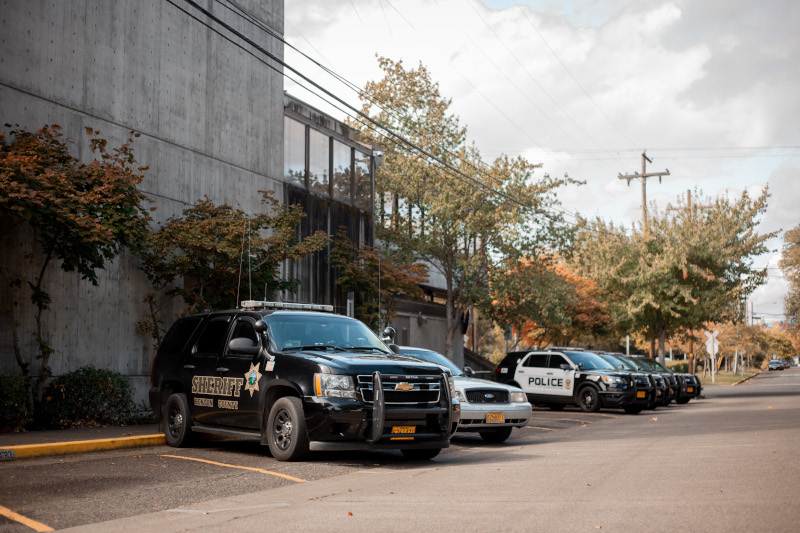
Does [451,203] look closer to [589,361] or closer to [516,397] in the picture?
[589,361]

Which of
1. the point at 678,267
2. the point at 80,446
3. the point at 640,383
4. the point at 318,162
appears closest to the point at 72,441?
the point at 80,446

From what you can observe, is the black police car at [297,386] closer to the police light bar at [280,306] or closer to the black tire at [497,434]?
the police light bar at [280,306]

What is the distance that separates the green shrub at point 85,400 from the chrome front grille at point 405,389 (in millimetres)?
6668

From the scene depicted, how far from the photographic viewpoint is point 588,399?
79.7 feet

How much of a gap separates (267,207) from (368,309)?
5.86 metres

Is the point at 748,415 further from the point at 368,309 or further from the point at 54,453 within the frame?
the point at 54,453

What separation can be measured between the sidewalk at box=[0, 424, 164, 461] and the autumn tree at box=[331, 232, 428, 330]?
11302mm

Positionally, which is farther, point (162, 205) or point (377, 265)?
point (377, 265)

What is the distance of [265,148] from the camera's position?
74.3ft

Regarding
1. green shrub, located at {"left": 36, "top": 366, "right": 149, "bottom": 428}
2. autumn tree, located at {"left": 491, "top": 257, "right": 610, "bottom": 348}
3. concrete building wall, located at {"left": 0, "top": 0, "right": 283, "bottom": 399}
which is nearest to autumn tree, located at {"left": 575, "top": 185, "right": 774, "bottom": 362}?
autumn tree, located at {"left": 491, "top": 257, "right": 610, "bottom": 348}

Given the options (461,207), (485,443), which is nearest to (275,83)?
(461,207)

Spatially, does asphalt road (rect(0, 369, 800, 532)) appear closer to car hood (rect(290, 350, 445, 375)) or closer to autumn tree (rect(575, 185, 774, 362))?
car hood (rect(290, 350, 445, 375))

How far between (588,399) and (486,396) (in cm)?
1044

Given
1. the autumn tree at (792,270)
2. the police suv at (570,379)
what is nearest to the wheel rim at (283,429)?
the police suv at (570,379)
